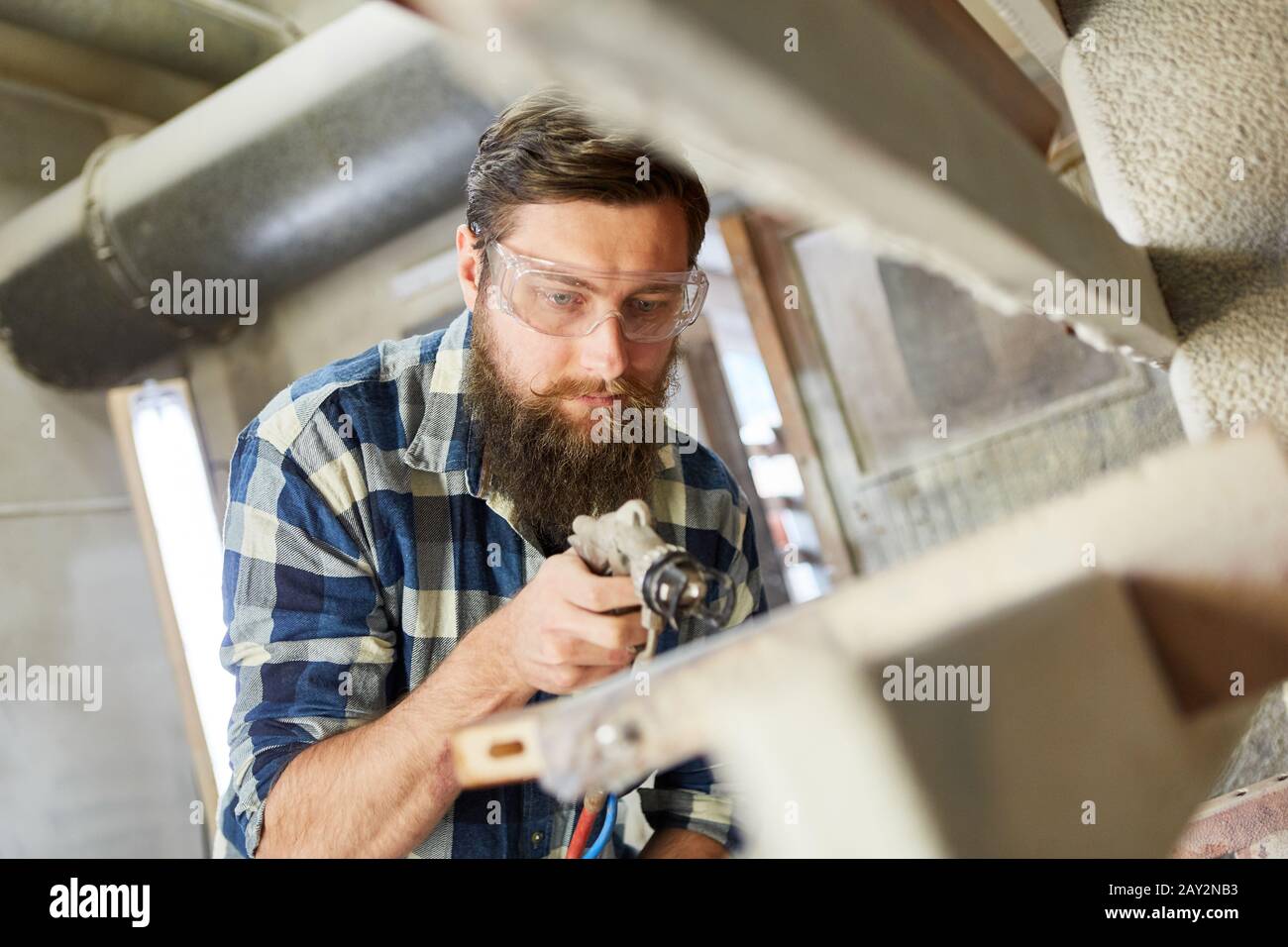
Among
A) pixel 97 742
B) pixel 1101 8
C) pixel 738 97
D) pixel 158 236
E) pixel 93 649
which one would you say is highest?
pixel 158 236

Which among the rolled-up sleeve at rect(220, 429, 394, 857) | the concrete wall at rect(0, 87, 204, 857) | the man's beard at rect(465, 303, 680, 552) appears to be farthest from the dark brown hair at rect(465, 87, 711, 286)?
the concrete wall at rect(0, 87, 204, 857)

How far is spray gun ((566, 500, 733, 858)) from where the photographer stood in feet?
2.10

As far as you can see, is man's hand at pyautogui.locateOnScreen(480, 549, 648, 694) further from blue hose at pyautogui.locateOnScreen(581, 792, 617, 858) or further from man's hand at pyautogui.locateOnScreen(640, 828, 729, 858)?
man's hand at pyautogui.locateOnScreen(640, 828, 729, 858)

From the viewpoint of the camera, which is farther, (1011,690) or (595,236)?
(595,236)

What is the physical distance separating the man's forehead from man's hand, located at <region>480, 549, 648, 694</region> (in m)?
0.46

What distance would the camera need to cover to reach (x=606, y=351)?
1.17 meters

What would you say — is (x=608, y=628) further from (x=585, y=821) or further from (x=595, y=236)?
(x=595, y=236)

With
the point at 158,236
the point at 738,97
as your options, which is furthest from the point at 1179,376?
the point at 158,236

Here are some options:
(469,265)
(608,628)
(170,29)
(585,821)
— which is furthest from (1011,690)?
(170,29)

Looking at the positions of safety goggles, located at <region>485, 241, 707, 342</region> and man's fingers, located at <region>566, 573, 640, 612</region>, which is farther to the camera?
safety goggles, located at <region>485, 241, 707, 342</region>

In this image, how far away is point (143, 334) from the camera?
7.11 ft

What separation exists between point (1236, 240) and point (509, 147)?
33.0 inches

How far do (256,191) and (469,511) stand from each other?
1.10m
